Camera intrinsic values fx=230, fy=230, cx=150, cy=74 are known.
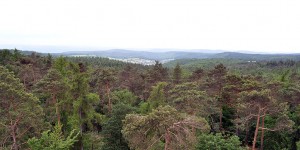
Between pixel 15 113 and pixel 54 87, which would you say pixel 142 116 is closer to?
pixel 15 113

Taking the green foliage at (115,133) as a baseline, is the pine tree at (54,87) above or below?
above

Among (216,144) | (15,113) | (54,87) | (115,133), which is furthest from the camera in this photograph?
(115,133)

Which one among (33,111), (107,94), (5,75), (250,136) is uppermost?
(5,75)

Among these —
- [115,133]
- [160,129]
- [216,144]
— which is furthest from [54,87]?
[216,144]

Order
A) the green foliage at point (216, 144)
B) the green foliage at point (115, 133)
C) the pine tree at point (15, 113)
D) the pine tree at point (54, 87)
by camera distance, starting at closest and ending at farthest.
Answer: the pine tree at point (15, 113) → the green foliage at point (216, 144) → the pine tree at point (54, 87) → the green foliage at point (115, 133)

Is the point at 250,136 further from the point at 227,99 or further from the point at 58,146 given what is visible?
the point at 58,146

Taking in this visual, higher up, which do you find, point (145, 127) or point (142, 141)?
point (145, 127)

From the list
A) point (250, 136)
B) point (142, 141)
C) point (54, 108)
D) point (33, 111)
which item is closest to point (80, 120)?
point (54, 108)

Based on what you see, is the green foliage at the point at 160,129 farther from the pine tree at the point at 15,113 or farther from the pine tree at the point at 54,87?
the pine tree at the point at 54,87

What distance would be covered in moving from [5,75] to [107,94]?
51.5 feet

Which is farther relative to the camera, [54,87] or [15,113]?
[54,87]

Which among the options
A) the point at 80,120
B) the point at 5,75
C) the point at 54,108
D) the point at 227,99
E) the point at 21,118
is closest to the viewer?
the point at 21,118

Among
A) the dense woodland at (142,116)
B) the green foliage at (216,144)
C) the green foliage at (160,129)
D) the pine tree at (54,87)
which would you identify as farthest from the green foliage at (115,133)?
the green foliage at (160,129)

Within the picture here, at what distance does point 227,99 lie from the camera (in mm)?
23547
